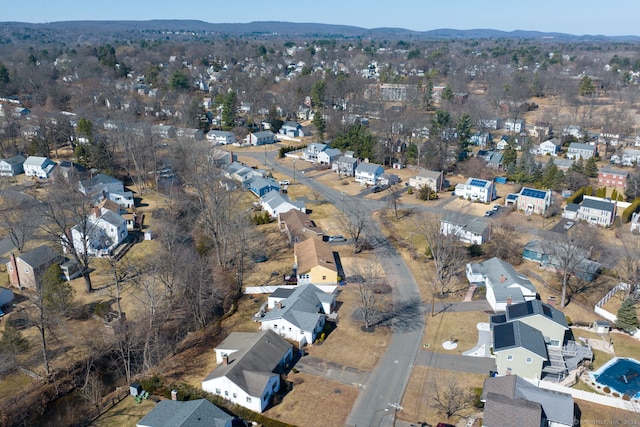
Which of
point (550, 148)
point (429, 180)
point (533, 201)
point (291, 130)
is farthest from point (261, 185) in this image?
point (550, 148)

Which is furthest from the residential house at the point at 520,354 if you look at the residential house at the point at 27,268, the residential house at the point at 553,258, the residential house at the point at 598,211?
the residential house at the point at 27,268

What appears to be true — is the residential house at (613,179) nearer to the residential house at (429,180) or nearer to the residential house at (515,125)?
the residential house at (429,180)

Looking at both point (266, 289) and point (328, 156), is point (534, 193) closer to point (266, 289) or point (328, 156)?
point (328, 156)

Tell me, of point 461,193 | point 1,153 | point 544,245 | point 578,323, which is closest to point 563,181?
point 461,193

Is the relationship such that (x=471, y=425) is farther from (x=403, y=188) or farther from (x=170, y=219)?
(x=403, y=188)

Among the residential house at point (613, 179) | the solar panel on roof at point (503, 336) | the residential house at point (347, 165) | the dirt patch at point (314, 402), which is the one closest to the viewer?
the dirt patch at point (314, 402)

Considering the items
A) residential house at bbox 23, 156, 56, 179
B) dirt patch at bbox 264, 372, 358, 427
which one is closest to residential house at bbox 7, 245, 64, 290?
dirt patch at bbox 264, 372, 358, 427

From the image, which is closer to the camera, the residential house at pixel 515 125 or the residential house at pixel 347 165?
the residential house at pixel 347 165
